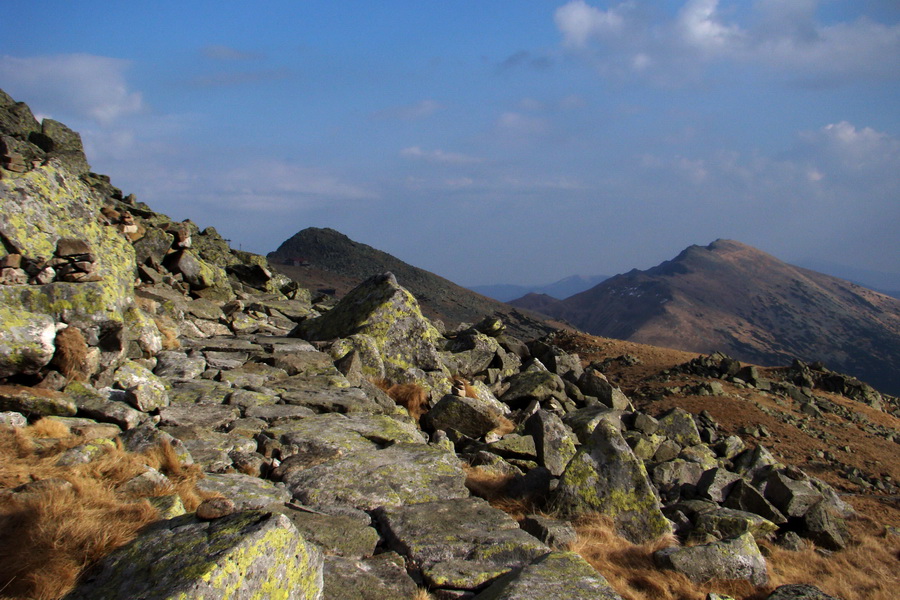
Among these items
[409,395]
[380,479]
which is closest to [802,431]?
[409,395]

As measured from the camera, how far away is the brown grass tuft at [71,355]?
25.0 feet

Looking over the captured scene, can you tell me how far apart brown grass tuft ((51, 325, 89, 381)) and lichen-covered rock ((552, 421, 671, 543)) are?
7.05 metres

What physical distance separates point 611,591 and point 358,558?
233 cm

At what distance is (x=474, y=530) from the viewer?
638cm

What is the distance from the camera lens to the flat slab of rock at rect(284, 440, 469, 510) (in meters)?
6.77

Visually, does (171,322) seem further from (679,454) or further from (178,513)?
(679,454)

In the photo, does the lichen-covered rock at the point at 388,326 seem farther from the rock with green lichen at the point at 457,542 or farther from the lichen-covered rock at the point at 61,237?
the rock with green lichen at the point at 457,542

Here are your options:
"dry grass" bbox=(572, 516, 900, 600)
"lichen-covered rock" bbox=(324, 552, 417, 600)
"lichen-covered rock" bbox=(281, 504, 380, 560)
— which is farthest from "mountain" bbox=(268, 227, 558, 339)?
"lichen-covered rock" bbox=(324, 552, 417, 600)

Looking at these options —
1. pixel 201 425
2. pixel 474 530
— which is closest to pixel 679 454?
pixel 474 530

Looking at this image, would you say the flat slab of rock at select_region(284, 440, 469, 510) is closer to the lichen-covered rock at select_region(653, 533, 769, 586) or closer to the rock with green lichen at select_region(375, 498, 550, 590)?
the rock with green lichen at select_region(375, 498, 550, 590)

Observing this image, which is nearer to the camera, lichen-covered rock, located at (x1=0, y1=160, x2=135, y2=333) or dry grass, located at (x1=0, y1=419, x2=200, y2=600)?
dry grass, located at (x1=0, y1=419, x2=200, y2=600)

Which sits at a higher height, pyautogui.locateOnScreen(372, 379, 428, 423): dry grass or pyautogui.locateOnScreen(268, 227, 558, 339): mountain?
pyautogui.locateOnScreen(268, 227, 558, 339): mountain

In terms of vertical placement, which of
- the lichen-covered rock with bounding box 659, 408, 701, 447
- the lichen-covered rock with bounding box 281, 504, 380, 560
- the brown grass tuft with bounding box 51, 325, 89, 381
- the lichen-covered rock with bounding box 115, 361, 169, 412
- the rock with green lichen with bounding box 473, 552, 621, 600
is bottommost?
the lichen-covered rock with bounding box 659, 408, 701, 447

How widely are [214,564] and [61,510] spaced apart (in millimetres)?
1839
